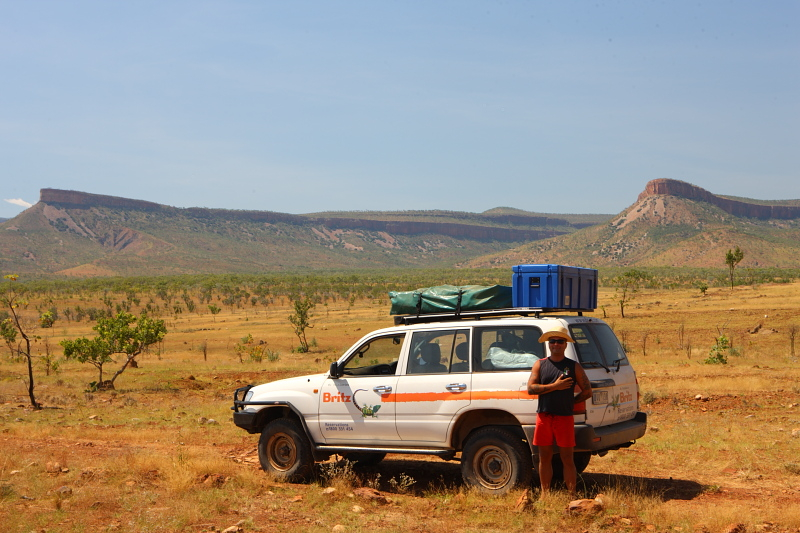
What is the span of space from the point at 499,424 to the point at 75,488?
5.06m

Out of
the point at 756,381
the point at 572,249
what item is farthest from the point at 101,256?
the point at 756,381

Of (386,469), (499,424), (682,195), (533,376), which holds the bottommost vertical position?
(386,469)

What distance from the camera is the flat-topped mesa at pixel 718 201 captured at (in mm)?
155000

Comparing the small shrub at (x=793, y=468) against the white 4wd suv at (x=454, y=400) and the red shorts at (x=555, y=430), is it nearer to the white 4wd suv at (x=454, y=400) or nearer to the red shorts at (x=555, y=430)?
the white 4wd suv at (x=454, y=400)

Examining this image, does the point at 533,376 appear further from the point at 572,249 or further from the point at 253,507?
the point at 572,249

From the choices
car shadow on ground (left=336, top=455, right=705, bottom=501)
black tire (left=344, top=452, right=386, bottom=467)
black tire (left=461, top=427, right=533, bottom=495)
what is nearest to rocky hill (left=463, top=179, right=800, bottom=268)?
car shadow on ground (left=336, top=455, right=705, bottom=501)

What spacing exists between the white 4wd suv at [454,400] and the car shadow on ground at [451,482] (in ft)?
1.47

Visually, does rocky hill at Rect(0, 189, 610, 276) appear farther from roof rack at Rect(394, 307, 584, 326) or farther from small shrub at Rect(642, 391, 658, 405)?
roof rack at Rect(394, 307, 584, 326)

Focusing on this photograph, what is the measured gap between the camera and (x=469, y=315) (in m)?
8.48

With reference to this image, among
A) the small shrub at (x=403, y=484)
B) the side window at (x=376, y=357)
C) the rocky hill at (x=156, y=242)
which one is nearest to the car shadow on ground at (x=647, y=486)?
the small shrub at (x=403, y=484)

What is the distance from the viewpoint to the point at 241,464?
1010 centimetres

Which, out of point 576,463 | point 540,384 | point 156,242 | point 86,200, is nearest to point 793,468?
point 576,463

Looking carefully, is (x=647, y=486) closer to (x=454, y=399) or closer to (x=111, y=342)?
(x=454, y=399)

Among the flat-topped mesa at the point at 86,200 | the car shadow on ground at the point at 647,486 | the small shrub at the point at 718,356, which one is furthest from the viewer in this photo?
the flat-topped mesa at the point at 86,200
